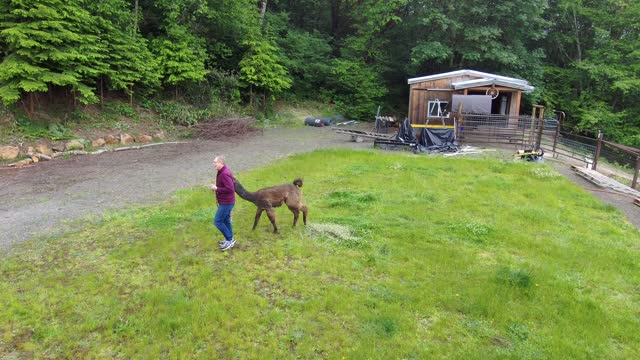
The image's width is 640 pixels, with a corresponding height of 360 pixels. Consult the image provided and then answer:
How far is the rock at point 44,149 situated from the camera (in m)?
12.9

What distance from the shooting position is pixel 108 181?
35.2 ft

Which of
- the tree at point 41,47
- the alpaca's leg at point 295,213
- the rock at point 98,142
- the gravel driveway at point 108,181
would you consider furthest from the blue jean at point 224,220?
the rock at point 98,142

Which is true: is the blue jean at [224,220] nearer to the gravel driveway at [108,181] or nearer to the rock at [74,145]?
the gravel driveway at [108,181]

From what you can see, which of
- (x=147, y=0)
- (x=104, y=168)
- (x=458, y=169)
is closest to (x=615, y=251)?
(x=458, y=169)

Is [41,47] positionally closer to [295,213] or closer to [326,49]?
[295,213]

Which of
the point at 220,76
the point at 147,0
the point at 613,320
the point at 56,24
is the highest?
the point at 147,0

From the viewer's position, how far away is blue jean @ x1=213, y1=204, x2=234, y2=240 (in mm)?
6336

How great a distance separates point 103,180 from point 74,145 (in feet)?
14.1

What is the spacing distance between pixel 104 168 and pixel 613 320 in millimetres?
12489

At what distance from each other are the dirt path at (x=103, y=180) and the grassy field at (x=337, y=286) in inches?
35.4

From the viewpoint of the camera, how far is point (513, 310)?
16.3 feet

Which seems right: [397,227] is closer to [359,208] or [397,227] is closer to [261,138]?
[359,208]

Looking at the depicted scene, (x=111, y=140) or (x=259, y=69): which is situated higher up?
(x=259, y=69)

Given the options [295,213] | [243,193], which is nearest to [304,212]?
[295,213]
